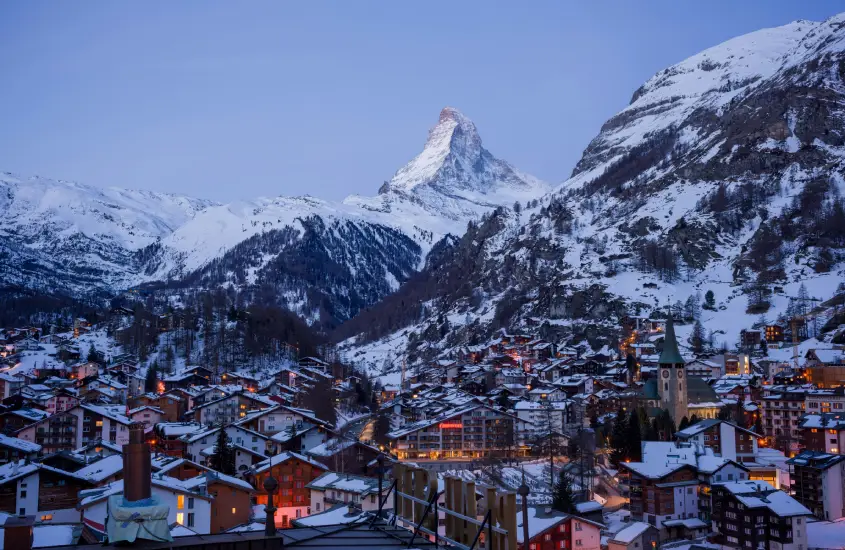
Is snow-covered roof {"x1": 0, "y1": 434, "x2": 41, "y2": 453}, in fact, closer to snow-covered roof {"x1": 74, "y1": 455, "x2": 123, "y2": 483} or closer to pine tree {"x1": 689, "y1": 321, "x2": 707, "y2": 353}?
snow-covered roof {"x1": 74, "y1": 455, "x2": 123, "y2": 483}

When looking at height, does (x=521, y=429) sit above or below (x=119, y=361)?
below

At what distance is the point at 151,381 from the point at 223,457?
44.9m

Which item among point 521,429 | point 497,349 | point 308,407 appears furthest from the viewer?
point 497,349

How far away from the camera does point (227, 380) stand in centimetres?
9844

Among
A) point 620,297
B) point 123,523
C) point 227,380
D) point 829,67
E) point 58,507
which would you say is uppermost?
point 829,67

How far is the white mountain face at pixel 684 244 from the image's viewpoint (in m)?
130

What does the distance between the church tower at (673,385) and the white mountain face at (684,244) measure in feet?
117

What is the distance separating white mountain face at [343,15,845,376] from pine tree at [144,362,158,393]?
54704 millimetres

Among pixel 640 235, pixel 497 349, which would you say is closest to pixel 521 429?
pixel 497 349

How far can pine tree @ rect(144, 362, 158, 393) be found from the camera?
95.3 meters

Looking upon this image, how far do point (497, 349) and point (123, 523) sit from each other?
389 ft

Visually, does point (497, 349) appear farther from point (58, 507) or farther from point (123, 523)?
point (123, 523)

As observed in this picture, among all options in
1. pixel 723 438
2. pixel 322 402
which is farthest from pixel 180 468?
pixel 322 402

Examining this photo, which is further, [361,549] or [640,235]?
[640,235]
